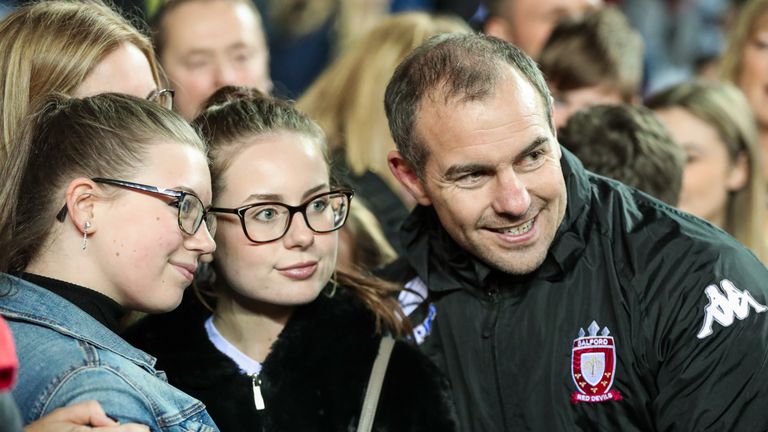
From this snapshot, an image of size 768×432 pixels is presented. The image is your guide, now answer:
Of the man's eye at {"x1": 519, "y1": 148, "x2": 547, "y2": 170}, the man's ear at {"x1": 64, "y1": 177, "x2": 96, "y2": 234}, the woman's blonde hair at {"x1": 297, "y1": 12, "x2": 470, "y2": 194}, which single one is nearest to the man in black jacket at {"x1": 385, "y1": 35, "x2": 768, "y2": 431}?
the man's eye at {"x1": 519, "y1": 148, "x2": 547, "y2": 170}

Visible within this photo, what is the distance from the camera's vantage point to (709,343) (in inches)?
121

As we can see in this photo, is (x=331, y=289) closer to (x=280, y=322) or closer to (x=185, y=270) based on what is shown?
(x=280, y=322)

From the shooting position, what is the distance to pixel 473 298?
3.41m

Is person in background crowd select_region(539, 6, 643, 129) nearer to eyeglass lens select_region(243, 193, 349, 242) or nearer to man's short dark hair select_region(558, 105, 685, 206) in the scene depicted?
man's short dark hair select_region(558, 105, 685, 206)

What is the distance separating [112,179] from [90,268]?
23 centimetres

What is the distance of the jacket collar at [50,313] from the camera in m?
2.57

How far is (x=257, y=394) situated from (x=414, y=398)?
0.45 m

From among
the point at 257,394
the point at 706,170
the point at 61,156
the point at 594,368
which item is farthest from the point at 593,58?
the point at 61,156

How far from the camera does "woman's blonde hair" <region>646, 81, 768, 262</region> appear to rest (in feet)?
16.4

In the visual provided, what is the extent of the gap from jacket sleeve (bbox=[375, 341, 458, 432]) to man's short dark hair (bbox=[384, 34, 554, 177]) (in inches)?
23.3

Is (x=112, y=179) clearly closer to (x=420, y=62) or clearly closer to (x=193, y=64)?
(x=420, y=62)

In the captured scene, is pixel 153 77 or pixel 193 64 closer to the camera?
pixel 153 77

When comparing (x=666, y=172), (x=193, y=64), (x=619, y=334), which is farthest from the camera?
(x=193, y=64)

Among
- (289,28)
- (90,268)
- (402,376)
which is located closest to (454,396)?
(402,376)
